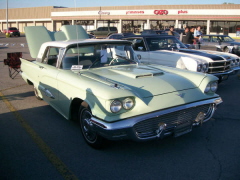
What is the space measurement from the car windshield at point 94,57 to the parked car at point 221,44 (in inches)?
420

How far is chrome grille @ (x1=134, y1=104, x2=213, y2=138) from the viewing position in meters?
3.28

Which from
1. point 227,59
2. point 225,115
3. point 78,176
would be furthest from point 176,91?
point 227,59

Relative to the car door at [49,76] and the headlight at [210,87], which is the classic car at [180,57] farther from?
the headlight at [210,87]

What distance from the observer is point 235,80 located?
9078 millimetres

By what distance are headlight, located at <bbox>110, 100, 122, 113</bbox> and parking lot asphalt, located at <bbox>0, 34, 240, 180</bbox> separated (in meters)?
0.72

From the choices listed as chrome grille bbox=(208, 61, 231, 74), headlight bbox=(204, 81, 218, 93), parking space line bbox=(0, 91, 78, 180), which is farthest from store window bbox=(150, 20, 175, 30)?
headlight bbox=(204, 81, 218, 93)

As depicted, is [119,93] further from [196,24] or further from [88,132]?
[196,24]

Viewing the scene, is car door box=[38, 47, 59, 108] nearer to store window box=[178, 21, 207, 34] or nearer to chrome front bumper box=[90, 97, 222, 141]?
chrome front bumper box=[90, 97, 222, 141]

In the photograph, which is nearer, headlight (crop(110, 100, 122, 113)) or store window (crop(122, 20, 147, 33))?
headlight (crop(110, 100, 122, 113))

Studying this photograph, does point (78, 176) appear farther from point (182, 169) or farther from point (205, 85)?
point (205, 85)

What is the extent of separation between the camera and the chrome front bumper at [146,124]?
3143 millimetres

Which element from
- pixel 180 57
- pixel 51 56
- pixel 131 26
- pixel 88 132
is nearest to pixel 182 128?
pixel 88 132

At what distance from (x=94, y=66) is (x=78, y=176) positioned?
2116 millimetres

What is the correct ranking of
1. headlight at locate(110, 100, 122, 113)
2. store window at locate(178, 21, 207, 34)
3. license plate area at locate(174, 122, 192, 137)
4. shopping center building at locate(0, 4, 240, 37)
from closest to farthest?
headlight at locate(110, 100, 122, 113) < license plate area at locate(174, 122, 192, 137) < shopping center building at locate(0, 4, 240, 37) < store window at locate(178, 21, 207, 34)
